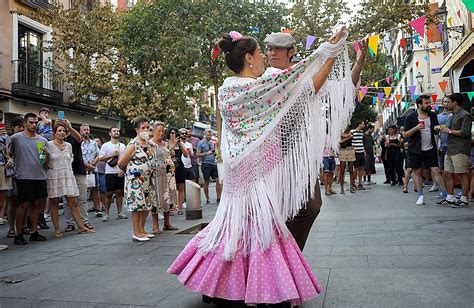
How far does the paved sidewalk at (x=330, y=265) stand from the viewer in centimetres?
286

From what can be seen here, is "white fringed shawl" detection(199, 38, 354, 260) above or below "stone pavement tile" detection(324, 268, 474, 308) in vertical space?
above

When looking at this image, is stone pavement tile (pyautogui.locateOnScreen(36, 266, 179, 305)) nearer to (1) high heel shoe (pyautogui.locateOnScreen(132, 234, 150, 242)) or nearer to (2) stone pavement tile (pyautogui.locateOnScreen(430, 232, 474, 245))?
(1) high heel shoe (pyautogui.locateOnScreen(132, 234, 150, 242))

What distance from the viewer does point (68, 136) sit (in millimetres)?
7273

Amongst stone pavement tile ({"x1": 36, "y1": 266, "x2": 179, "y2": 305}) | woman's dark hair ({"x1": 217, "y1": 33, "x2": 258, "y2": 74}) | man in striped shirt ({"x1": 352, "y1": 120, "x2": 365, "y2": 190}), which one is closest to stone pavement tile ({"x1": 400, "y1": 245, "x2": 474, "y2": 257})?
stone pavement tile ({"x1": 36, "y1": 266, "x2": 179, "y2": 305})

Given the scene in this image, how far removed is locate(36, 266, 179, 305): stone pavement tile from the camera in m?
3.03

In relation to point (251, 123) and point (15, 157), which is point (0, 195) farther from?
point (251, 123)

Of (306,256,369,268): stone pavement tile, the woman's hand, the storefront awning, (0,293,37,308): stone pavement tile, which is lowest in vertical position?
(0,293,37,308): stone pavement tile

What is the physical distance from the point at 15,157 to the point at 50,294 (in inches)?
140

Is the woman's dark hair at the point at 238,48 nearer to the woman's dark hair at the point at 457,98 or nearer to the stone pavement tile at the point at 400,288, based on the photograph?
the stone pavement tile at the point at 400,288

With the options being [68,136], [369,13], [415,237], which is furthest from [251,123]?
[369,13]

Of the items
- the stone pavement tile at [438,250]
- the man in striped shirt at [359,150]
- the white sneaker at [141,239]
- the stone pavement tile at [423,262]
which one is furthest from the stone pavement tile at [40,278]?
the man in striped shirt at [359,150]

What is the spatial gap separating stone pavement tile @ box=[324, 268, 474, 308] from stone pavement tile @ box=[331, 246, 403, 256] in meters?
0.64

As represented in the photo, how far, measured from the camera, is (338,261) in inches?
150

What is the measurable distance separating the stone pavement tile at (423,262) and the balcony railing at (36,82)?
691 inches
